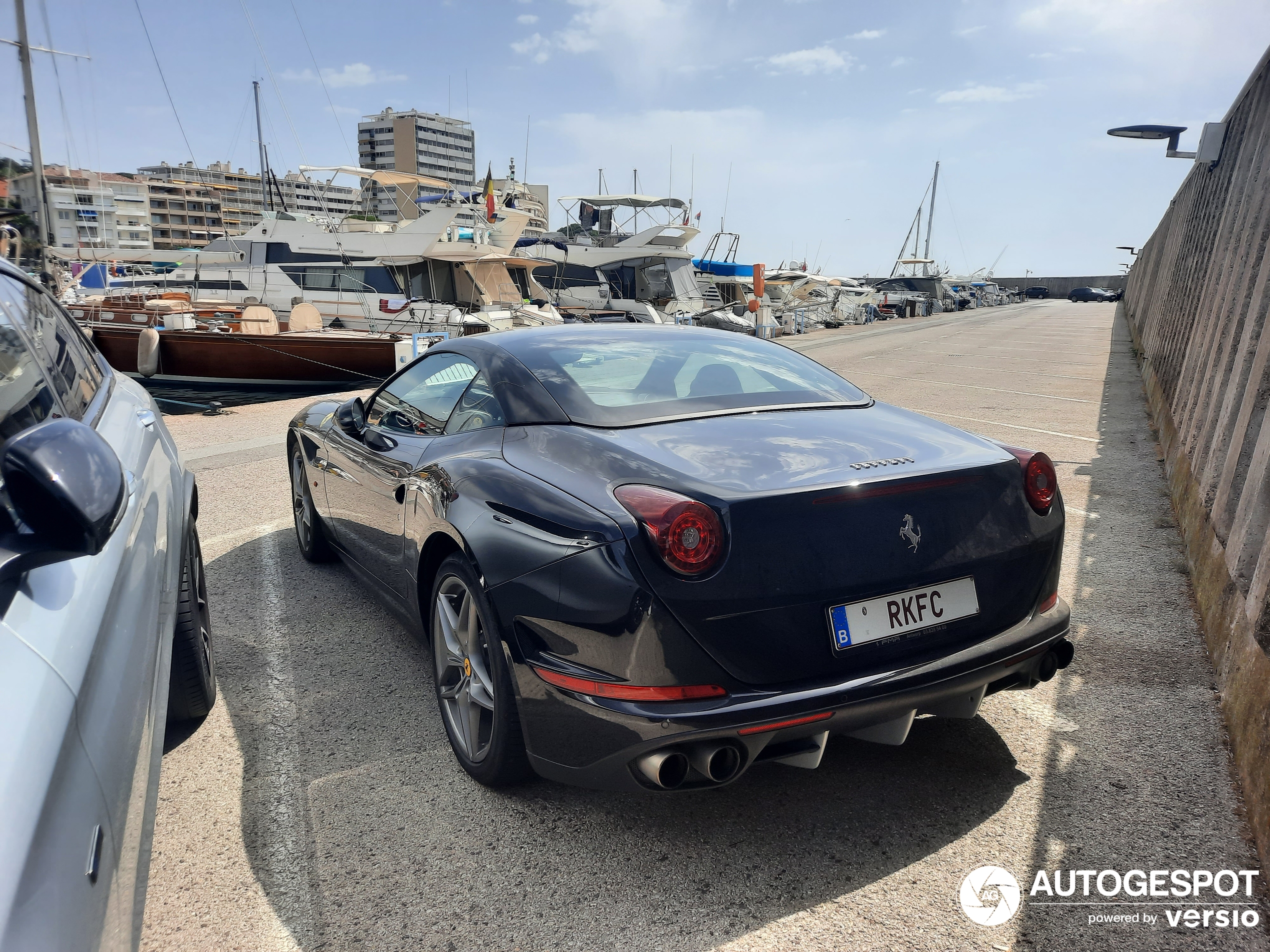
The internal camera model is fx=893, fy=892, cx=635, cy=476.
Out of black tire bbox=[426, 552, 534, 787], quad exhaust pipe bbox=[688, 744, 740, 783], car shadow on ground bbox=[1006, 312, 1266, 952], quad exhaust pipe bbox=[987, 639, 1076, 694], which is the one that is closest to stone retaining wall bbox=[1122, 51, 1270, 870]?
car shadow on ground bbox=[1006, 312, 1266, 952]

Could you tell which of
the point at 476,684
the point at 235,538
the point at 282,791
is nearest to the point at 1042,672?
the point at 476,684

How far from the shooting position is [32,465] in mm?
1352

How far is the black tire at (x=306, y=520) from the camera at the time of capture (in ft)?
16.0

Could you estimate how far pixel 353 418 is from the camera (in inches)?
165

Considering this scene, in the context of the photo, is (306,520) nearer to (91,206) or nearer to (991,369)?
(991,369)

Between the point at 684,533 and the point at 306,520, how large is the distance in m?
3.45

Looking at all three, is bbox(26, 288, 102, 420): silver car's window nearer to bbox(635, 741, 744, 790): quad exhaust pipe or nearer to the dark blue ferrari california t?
the dark blue ferrari california t

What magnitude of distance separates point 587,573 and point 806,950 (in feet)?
3.37

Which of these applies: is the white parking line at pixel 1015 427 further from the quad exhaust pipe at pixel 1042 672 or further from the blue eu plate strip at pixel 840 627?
the blue eu plate strip at pixel 840 627

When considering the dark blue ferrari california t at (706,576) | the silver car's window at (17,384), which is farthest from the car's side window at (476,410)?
the silver car's window at (17,384)

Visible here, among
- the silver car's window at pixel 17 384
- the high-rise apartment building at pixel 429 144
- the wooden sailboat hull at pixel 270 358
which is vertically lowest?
the wooden sailboat hull at pixel 270 358

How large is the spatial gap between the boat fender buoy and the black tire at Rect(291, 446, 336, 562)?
8.80 metres

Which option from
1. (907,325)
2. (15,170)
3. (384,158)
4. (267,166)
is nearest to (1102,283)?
(907,325)

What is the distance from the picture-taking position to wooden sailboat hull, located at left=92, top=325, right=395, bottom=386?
51.8 ft
